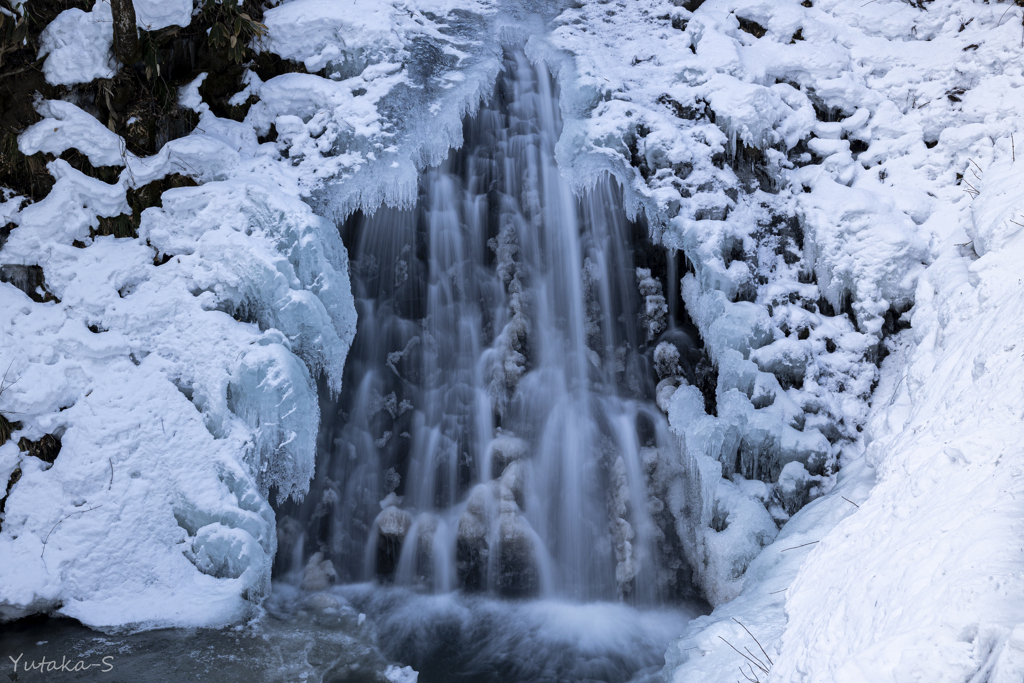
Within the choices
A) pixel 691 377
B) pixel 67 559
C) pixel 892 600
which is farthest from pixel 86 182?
pixel 892 600

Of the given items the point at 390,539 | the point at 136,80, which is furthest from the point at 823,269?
the point at 136,80

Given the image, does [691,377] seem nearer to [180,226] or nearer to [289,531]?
[289,531]

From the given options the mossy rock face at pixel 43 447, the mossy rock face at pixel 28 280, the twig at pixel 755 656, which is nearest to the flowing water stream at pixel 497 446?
the mossy rock face at pixel 43 447

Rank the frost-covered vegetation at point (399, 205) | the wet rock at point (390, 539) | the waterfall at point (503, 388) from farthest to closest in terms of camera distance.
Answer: the wet rock at point (390, 539) → the waterfall at point (503, 388) → the frost-covered vegetation at point (399, 205)

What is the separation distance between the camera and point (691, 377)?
5723mm

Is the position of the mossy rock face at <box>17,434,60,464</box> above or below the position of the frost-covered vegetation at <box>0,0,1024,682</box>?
below

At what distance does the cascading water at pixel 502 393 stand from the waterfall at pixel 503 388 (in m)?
0.01

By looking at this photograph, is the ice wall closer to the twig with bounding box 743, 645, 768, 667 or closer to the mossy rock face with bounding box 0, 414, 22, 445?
the mossy rock face with bounding box 0, 414, 22, 445

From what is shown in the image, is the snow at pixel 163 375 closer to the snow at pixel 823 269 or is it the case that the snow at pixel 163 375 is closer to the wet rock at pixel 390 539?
the wet rock at pixel 390 539

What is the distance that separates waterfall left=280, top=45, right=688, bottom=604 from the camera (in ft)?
18.2

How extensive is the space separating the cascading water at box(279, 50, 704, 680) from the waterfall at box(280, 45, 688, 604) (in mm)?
14

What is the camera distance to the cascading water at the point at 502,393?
5.54 meters

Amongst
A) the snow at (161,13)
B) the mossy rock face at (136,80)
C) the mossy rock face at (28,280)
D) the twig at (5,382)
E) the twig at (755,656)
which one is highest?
the snow at (161,13)

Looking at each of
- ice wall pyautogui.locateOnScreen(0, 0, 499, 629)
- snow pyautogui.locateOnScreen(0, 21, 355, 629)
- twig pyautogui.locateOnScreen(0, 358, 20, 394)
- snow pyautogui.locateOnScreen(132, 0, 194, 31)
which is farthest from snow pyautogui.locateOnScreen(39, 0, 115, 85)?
twig pyautogui.locateOnScreen(0, 358, 20, 394)
